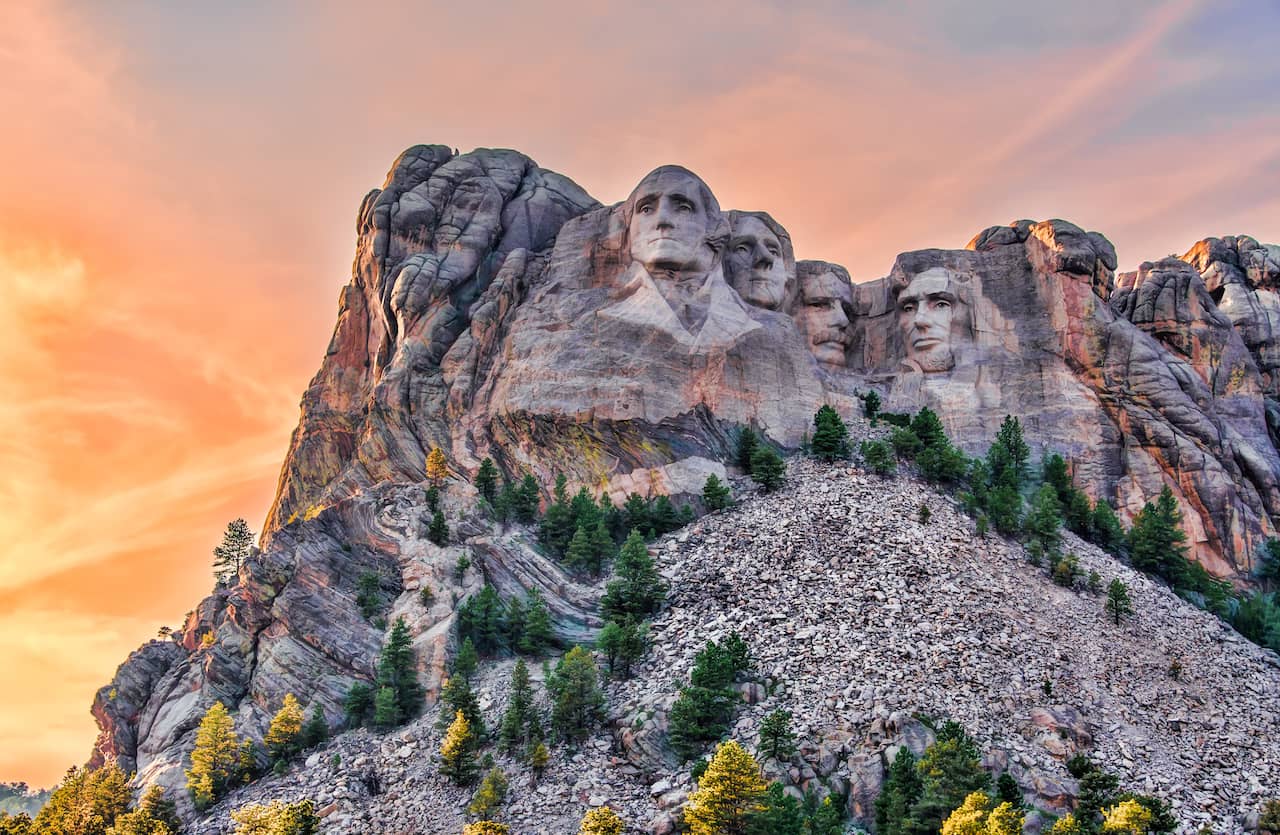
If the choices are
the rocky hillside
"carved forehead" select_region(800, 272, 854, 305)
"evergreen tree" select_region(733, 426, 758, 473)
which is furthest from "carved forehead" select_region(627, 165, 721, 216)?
the rocky hillside

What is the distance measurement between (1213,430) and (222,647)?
62.7 metres

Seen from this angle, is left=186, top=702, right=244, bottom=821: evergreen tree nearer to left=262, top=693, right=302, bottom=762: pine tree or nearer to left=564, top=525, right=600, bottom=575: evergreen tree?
left=262, top=693, right=302, bottom=762: pine tree

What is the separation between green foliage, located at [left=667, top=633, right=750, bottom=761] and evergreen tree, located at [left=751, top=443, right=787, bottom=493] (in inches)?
731

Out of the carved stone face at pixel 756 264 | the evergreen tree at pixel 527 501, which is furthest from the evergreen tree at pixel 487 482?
the carved stone face at pixel 756 264

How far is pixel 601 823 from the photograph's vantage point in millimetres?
54969

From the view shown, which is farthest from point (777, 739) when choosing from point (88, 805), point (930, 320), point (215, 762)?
point (930, 320)

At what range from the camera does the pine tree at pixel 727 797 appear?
53656 millimetres

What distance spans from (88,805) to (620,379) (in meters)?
37.9

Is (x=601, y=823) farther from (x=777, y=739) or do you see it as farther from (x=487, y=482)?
(x=487, y=482)

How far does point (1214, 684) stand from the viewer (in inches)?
2662

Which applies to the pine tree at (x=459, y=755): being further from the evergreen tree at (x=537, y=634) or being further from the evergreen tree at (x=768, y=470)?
the evergreen tree at (x=768, y=470)

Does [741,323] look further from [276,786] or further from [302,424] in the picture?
[276,786]

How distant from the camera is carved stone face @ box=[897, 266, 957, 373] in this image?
3733 inches

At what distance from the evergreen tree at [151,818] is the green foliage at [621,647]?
73.3 ft
